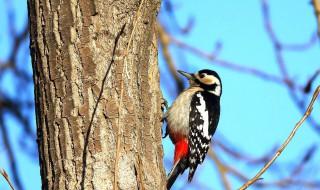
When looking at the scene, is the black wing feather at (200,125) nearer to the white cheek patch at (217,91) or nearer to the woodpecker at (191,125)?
the woodpecker at (191,125)

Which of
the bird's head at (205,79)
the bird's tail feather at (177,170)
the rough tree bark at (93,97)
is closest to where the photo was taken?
the rough tree bark at (93,97)

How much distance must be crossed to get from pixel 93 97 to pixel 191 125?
262cm

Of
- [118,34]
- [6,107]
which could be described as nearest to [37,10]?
[118,34]

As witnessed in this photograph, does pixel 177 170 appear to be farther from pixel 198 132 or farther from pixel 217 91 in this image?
pixel 217 91

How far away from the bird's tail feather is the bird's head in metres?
1.05

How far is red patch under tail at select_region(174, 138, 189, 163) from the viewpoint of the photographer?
514 cm

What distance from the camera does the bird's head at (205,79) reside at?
19.6 ft

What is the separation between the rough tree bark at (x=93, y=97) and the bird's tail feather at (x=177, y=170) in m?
1.84

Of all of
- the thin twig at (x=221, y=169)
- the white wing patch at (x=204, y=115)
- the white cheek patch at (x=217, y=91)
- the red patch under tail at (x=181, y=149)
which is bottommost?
the thin twig at (x=221, y=169)

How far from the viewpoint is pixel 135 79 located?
3.03 meters

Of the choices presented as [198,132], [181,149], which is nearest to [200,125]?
[198,132]

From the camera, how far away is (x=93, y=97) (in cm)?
288

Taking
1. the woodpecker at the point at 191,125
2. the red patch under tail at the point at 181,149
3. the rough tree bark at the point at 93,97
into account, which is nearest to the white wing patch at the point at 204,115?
the woodpecker at the point at 191,125

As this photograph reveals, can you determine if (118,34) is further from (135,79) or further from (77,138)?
(77,138)
